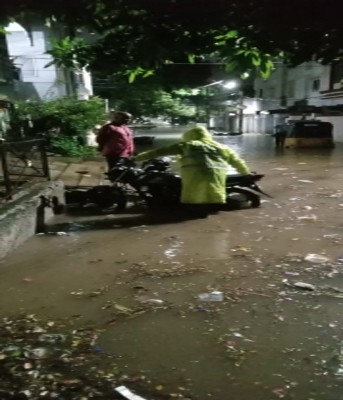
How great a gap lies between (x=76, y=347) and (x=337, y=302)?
2.34 metres

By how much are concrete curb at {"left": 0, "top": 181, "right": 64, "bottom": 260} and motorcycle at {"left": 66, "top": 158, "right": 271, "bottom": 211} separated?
82 cm

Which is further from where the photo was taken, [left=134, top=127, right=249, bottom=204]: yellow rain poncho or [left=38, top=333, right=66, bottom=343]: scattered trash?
[left=134, top=127, right=249, bottom=204]: yellow rain poncho

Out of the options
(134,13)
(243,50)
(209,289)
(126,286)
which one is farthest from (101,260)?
(134,13)

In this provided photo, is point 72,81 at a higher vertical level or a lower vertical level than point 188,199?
higher

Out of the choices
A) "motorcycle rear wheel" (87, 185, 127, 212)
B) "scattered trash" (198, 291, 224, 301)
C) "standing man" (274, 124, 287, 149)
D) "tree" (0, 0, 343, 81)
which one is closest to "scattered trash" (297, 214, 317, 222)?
"motorcycle rear wheel" (87, 185, 127, 212)

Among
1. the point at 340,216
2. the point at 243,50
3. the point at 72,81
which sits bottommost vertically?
the point at 340,216

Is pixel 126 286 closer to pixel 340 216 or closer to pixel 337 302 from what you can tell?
pixel 337 302

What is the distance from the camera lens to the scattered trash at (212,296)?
12.3ft

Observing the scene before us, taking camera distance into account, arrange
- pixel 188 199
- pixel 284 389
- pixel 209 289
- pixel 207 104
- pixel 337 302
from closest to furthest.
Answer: pixel 284 389 → pixel 337 302 → pixel 209 289 → pixel 188 199 → pixel 207 104

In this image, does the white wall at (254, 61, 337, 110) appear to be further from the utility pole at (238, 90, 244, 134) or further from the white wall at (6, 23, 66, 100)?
the white wall at (6, 23, 66, 100)

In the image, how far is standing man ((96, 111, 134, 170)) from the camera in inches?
315

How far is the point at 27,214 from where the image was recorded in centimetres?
557

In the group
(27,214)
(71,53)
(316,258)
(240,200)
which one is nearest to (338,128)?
(240,200)

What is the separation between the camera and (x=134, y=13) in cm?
181
